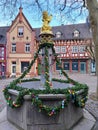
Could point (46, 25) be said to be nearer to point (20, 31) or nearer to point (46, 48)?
point (46, 48)

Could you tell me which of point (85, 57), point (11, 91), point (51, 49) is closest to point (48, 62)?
point (51, 49)

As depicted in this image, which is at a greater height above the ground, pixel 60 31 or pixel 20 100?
pixel 60 31

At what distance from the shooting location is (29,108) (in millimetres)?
5430

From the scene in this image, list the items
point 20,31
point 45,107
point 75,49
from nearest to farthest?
point 45,107
point 20,31
point 75,49

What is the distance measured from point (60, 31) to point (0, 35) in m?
11.4

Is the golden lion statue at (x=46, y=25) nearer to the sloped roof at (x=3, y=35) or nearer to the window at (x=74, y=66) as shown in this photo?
the sloped roof at (x=3, y=35)

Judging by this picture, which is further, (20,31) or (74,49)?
(74,49)

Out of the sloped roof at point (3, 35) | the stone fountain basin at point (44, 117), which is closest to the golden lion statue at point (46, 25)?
the stone fountain basin at point (44, 117)

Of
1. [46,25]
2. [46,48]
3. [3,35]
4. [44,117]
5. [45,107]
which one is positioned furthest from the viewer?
[3,35]

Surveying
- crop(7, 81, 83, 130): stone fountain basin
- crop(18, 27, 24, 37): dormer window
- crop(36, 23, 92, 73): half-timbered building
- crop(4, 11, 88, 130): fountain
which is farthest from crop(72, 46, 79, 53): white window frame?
crop(7, 81, 83, 130): stone fountain basin

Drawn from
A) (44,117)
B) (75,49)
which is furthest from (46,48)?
(75,49)

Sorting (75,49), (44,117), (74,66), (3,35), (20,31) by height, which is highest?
(20,31)

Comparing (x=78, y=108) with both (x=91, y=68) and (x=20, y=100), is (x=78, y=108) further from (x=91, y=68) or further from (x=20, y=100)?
(x=91, y=68)

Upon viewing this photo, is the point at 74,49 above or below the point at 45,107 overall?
above
